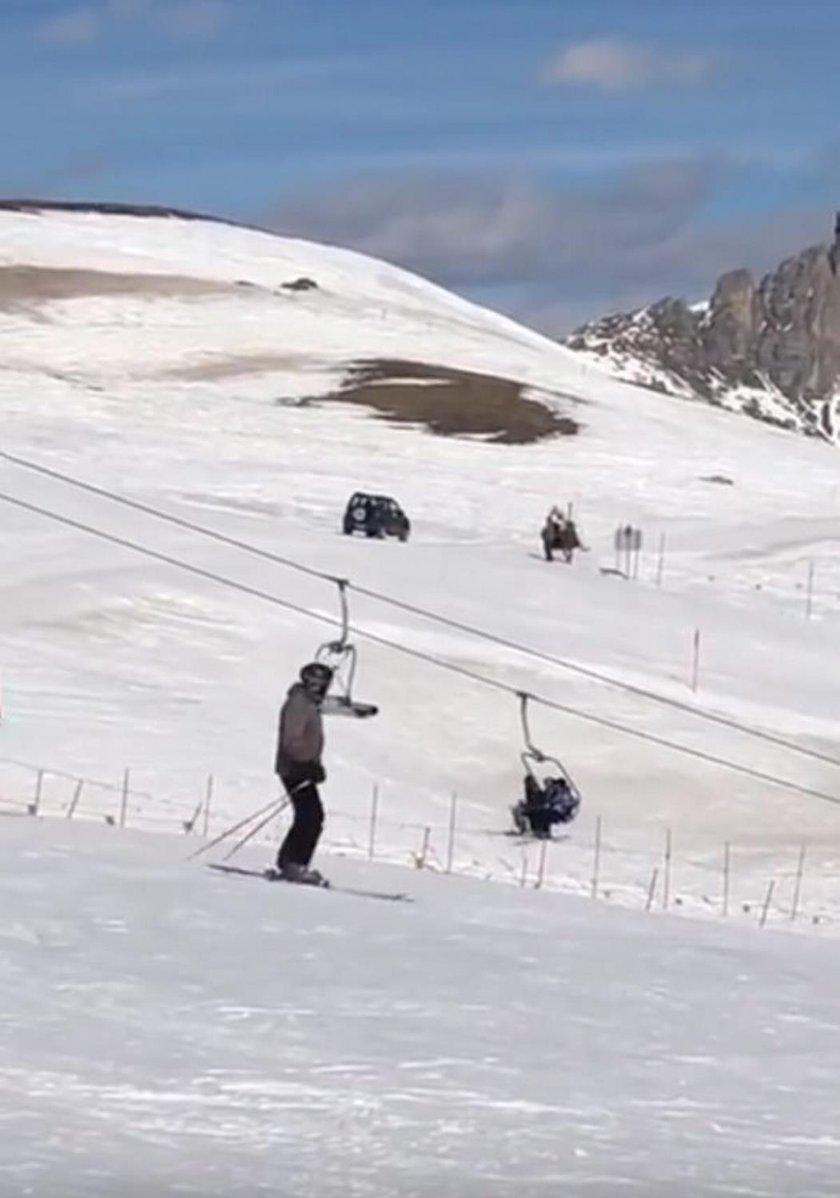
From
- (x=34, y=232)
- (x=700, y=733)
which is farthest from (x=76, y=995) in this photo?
(x=34, y=232)

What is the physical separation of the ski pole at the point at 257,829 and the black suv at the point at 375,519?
21.9m

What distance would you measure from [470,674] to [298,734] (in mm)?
12744

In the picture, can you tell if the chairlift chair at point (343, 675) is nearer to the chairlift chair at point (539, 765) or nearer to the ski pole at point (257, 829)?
the ski pole at point (257, 829)

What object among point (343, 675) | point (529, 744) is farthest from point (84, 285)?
point (529, 744)

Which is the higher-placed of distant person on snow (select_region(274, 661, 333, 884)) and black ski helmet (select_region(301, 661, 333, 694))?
black ski helmet (select_region(301, 661, 333, 694))

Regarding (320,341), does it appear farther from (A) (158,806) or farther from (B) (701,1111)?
(B) (701,1111)

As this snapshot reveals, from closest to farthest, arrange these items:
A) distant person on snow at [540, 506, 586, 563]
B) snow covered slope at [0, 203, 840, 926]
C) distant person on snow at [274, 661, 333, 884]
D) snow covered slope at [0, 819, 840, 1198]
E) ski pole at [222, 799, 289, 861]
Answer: snow covered slope at [0, 819, 840, 1198], distant person on snow at [274, 661, 333, 884], ski pole at [222, 799, 289, 861], snow covered slope at [0, 203, 840, 926], distant person on snow at [540, 506, 586, 563]

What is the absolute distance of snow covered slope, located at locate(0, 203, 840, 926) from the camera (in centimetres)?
2400

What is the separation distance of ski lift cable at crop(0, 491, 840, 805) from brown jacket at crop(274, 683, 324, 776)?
→ 293 inches

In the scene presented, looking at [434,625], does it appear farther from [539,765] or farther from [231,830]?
[231,830]

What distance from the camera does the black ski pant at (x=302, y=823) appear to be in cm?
1642

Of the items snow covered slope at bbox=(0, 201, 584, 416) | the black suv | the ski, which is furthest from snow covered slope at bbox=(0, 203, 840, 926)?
the ski

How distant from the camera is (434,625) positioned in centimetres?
3131

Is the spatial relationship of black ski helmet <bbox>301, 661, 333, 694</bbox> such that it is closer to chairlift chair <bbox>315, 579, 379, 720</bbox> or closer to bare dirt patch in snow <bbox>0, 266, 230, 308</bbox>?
chairlift chair <bbox>315, 579, 379, 720</bbox>
